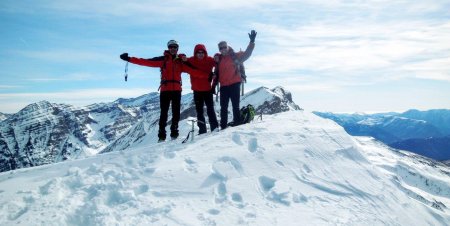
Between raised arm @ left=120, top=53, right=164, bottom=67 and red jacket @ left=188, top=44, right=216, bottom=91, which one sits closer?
raised arm @ left=120, top=53, right=164, bottom=67

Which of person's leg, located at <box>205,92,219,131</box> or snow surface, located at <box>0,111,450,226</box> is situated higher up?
person's leg, located at <box>205,92,219,131</box>

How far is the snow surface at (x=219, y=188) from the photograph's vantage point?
7082 millimetres

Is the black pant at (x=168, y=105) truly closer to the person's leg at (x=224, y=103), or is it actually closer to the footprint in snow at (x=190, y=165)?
the person's leg at (x=224, y=103)

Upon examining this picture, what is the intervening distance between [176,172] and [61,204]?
8.81ft

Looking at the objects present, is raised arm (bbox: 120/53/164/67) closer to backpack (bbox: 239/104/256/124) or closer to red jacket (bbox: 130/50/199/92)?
red jacket (bbox: 130/50/199/92)

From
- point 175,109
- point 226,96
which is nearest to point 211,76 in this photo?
point 226,96

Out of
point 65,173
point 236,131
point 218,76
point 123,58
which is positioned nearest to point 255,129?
point 236,131

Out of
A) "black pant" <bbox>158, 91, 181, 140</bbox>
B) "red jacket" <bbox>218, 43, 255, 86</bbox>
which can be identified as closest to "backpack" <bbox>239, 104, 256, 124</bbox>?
"red jacket" <bbox>218, 43, 255, 86</bbox>

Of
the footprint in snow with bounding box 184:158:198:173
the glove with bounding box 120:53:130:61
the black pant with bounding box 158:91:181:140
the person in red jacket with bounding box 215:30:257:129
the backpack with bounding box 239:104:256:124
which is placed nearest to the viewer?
the footprint in snow with bounding box 184:158:198:173

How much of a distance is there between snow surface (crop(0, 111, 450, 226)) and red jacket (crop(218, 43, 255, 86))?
7.69ft

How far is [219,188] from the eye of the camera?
8.38 metres

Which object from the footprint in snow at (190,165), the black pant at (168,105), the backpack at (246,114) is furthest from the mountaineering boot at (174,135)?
the backpack at (246,114)

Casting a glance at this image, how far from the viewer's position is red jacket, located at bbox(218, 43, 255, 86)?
13523mm

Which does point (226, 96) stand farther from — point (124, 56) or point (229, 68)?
point (124, 56)
